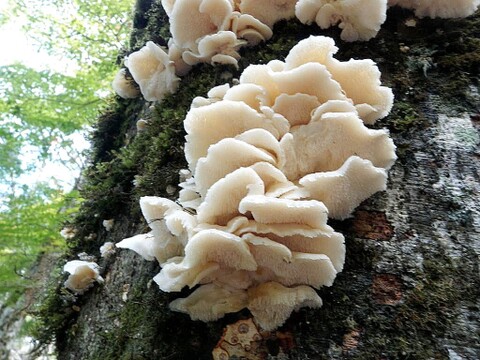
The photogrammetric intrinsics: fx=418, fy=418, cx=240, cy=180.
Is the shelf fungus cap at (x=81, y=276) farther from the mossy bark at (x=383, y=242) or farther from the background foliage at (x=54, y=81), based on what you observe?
the background foliage at (x=54, y=81)

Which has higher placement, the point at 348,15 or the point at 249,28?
the point at 249,28

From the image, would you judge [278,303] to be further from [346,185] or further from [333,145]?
[333,145]

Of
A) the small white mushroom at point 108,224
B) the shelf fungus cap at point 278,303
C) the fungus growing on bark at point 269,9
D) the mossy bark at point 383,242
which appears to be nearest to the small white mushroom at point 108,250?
the mossy bark at point 383,242

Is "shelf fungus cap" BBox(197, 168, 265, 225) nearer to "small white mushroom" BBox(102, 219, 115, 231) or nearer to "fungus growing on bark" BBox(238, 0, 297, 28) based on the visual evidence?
"small white mushroom" BBox(102, 219, 115, 231)

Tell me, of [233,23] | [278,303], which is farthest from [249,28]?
[278,303]

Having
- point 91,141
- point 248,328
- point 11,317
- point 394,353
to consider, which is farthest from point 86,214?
point 11,317

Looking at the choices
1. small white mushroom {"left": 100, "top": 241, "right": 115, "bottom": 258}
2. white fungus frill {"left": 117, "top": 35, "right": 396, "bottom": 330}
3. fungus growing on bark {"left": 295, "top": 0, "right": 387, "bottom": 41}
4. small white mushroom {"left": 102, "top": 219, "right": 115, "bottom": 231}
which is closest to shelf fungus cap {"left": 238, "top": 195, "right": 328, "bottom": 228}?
white fungus frill {"left": 117, "top": 35, "right": 396, "bottom": 330}
